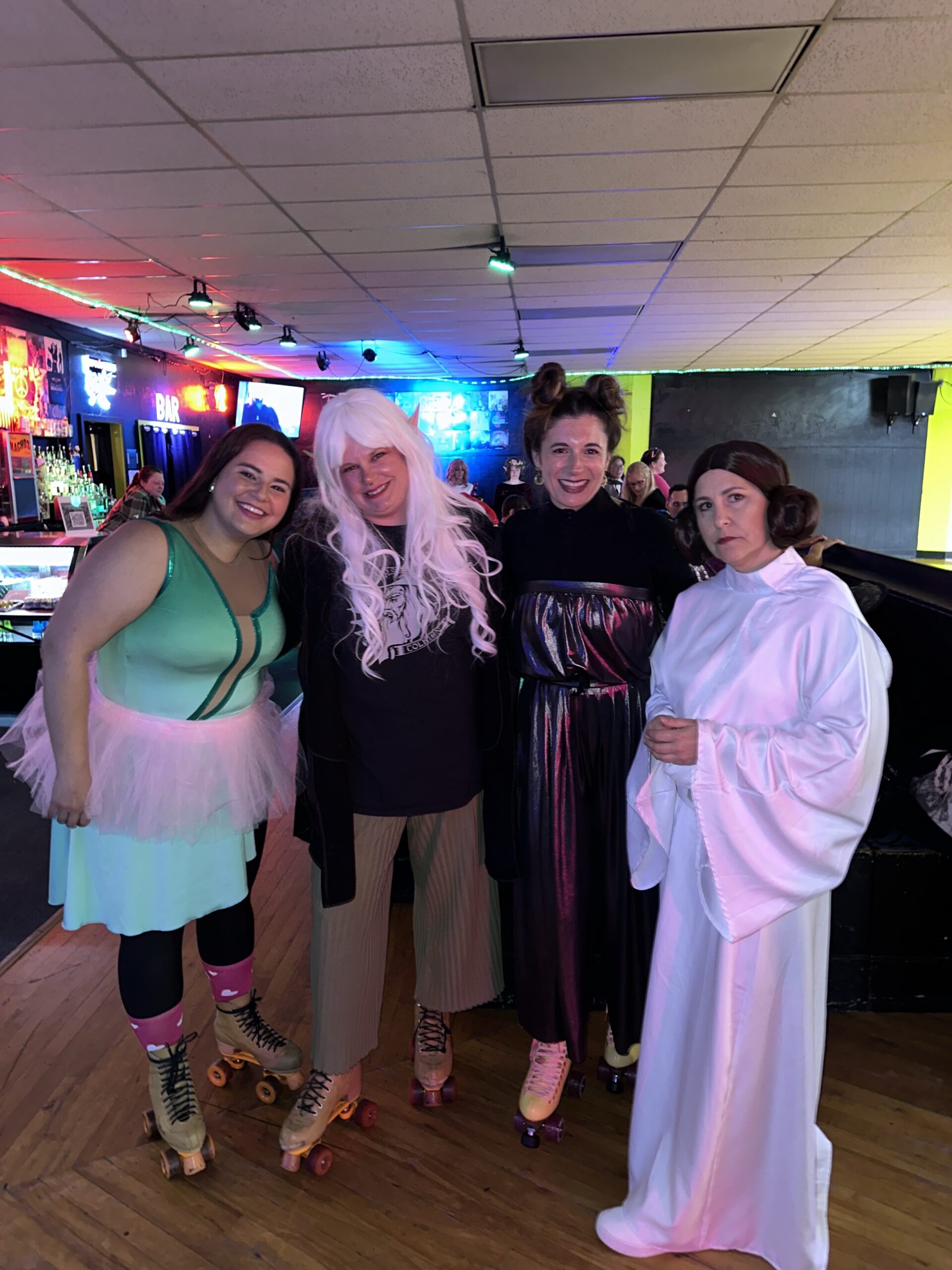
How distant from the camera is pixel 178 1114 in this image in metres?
1.83

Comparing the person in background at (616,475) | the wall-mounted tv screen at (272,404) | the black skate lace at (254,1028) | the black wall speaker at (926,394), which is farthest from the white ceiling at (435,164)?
the black wall speaker at (926,394)

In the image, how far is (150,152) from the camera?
11.7 ft

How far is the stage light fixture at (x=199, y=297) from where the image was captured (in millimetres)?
6168

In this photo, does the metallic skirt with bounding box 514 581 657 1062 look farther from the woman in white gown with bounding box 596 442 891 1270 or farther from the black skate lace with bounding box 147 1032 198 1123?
the black skate lace with bounding box 147 1032 198 1123

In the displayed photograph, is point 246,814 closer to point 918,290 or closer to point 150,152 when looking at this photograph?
point 150,152

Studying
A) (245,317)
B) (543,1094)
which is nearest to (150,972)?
(543,1094)

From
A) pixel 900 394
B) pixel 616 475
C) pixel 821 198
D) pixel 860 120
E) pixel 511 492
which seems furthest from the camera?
pixel 900 394

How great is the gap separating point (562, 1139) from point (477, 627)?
50.2 inches

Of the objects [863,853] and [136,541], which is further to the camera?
[863,853]

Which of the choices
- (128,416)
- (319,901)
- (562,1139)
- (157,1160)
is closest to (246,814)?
(319,901)

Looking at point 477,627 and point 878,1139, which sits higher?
point 477,627

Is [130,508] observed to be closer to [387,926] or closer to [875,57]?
[387,926]

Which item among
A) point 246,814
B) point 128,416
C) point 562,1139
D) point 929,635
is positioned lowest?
point 562,1139

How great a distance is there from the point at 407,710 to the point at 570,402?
80 centimetres
